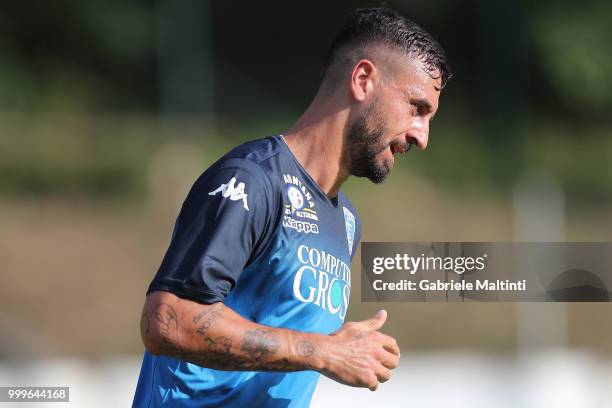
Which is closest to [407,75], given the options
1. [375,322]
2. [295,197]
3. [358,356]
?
[295,197]

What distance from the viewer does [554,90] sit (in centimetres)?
862

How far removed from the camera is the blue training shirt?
2242 mm

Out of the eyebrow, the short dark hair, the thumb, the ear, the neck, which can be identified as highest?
the short dark hair

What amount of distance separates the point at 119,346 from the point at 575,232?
3.77 meters

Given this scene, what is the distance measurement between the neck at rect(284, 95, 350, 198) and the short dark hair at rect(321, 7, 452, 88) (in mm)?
188

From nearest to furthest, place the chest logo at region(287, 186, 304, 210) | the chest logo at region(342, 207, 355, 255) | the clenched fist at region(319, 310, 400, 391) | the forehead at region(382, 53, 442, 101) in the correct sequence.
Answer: the clenched fist at region(319, 310, 400, 391), the chest logo at region(287, 186, 304, 210), the forehead at region(382, 53, 442, 101), the chest logo at region(342, 207, 355, 255)

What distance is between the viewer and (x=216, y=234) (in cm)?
225

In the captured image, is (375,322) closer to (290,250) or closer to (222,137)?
(290,250)

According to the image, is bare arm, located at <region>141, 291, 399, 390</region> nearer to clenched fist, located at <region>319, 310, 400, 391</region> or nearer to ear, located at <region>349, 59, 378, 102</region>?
clenched fist, located at <region>319, 310, 400, 391</region>

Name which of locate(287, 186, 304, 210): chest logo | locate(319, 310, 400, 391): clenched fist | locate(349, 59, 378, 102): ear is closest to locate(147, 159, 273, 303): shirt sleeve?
locate(287, 186, 304, 210): chest logo

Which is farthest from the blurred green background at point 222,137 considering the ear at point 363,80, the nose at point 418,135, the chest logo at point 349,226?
the ear at point 363,80

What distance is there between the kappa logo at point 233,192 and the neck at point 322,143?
437 millimetres

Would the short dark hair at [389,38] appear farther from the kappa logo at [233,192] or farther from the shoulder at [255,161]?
the kappa logo at [233,192]

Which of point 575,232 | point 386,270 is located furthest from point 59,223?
point 575,232
